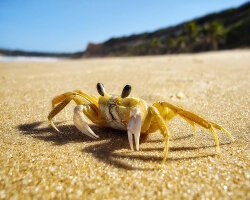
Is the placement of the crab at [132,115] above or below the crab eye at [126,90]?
below

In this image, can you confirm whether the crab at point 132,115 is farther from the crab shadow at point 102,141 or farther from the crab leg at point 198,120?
the crab shadow at point 102,141

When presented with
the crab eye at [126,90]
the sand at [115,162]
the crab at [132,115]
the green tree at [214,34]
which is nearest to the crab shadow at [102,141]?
the sand at [115,162]

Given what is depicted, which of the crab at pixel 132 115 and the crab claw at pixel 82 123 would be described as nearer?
the crab at pixel 132 115

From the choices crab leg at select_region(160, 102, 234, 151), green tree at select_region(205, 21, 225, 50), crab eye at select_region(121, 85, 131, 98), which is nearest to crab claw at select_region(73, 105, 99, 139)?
crab eye at select_region(121, 85, 131, 98)

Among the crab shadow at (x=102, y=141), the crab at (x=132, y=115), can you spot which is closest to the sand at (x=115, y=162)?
the crab shadow at (x=102, y=141)

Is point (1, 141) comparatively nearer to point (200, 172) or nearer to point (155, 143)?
point (155, 143)

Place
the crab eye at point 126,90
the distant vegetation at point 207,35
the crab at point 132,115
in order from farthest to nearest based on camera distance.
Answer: the distant vegetation at point 207,35 < the crab eye at point 126,90 < the crab at point 132,115

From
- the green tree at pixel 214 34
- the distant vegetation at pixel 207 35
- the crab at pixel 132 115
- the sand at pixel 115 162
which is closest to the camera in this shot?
the sand at pixel 115 162

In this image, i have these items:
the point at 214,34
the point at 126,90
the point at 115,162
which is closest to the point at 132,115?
the point at 126,90

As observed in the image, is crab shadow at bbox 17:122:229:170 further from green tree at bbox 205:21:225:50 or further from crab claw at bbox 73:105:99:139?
green tree at bbox 205:21:225:50

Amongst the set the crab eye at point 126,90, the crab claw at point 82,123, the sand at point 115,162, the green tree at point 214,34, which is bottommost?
the sand at point 115,162
